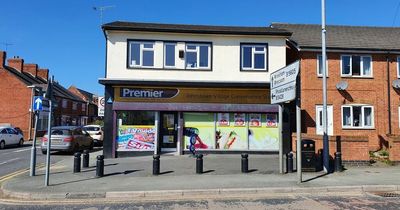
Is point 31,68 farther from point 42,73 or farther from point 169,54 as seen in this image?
point 169,54

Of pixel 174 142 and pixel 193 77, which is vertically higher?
→ pixel 193 77

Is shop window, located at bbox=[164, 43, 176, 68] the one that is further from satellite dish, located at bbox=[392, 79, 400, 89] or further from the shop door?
satellite dish, located at bbox=[392, 79, 400, 89]

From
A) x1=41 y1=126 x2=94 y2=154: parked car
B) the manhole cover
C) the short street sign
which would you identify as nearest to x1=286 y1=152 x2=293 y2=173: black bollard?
the short street sign

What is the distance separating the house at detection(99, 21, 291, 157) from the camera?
1889 cm

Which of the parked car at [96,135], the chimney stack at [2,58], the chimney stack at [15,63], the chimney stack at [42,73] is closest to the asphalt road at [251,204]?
the parked car at [96,135]

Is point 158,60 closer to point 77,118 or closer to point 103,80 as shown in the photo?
point 103,80

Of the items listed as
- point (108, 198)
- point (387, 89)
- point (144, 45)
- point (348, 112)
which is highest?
point (144, 45)

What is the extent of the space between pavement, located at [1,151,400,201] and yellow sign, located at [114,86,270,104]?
458 cm

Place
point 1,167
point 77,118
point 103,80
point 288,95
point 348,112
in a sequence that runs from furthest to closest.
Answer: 1. point 77,118
2. point 348,112
3. point 103,80
4. point 1,167
5. point 288,95

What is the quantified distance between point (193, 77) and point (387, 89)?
11.0 meters

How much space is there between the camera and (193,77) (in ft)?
64.3

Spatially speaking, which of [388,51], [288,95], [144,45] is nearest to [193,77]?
[144,45]

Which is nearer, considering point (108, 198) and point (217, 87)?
point (108, 198)

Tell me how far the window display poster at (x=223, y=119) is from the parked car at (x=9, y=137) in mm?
17737
